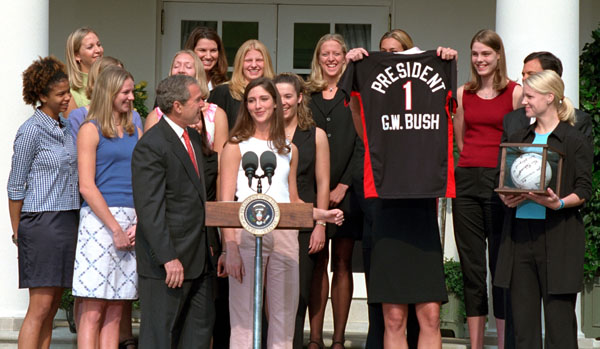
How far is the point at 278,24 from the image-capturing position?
10.3 metres

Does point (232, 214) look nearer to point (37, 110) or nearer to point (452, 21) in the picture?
point (37, 110)

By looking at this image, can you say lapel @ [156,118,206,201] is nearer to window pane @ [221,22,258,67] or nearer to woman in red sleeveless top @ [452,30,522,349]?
woman in red sleeveless top @ [452,30,522,349]

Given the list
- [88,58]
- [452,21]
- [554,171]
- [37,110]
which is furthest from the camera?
[452,21]

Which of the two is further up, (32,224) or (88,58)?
(88,58)

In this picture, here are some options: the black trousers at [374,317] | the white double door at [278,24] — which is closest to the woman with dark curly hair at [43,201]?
the black trousers at [374,317]

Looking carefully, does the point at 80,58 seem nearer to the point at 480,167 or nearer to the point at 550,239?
the point at 480,167

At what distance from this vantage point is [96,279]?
5875 millimetres

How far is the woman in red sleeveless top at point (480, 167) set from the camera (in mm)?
6500

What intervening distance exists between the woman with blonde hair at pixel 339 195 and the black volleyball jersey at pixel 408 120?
2.80ft

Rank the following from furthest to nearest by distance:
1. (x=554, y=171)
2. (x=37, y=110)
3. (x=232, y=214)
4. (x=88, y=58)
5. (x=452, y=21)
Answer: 1. (x=452, y=21)
2. (x=88, y=58)
3. (x=37, y=110)
4. (x=554, y=171)
5. (x=232, y=214)

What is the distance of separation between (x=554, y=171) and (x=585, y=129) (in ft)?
1.35

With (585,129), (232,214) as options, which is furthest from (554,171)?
(232,214)

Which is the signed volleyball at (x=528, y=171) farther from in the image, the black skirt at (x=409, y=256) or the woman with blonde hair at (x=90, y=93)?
the woman with blonde hair at (x=90, y=93)

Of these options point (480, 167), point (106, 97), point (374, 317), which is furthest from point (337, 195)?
point (106, 97)
